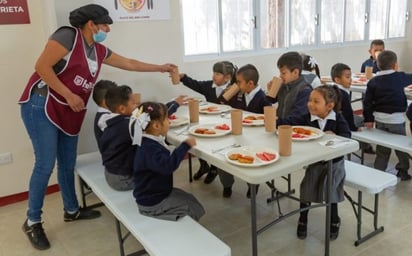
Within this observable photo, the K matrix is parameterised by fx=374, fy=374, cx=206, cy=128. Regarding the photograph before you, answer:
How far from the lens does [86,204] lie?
3.10 meters

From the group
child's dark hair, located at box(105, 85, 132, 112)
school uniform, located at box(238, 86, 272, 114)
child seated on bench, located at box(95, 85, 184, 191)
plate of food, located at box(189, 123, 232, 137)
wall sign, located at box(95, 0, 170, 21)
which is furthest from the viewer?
wall sign, located at box(95, 0, 170, 21)

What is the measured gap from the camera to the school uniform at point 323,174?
86.4 inches

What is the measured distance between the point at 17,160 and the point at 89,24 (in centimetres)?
149

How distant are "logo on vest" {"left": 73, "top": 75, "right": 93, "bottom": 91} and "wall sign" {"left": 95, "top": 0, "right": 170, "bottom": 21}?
1.03 m

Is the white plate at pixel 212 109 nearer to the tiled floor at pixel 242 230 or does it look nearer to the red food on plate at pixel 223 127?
the red food on plate at pixel 223 127

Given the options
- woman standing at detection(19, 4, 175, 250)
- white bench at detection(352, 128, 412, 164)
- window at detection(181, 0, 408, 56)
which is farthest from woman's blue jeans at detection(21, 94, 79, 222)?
white bench at detection(352, 128, 412, 164)

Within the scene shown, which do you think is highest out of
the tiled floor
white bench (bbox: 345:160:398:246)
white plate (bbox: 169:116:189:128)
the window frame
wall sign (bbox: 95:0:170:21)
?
wall sign (bbox: 95:0:170:21)

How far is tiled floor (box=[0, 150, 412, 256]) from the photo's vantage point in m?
2.36

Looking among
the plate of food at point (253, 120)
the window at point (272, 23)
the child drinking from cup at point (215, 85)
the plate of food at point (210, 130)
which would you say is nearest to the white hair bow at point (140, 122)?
the plate of food at point (210, 130)

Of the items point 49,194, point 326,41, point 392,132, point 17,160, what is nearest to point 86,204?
point 49,194

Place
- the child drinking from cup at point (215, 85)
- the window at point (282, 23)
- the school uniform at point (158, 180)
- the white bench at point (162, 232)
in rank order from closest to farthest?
the white bench at point (162, 232), the school uniform at point (158, 180), the child drinking from cup at point (215, 85), the window at point (282, 23)

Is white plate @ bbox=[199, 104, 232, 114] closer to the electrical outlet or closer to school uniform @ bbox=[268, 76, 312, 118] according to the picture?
school uniform @ bbox=[268, 76, 312, 118]

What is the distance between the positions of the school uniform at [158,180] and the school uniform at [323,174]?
2.34ft

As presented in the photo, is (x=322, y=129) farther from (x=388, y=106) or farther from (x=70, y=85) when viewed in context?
(x=70, y=85)
